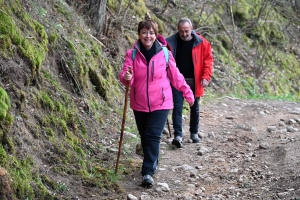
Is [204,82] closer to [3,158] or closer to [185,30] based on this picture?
[185,30]

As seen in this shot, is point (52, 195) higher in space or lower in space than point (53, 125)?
lower

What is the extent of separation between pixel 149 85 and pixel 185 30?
196 centimetres

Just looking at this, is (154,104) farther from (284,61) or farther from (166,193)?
(284,61)

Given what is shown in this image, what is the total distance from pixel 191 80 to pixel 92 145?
1.99 metres

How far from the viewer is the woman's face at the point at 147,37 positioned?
5.50 metres

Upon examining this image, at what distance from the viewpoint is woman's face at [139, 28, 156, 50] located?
5.50m

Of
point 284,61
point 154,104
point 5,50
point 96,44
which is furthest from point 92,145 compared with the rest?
point 284,61

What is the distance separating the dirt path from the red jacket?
1.09m

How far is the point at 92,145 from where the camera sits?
6449mm

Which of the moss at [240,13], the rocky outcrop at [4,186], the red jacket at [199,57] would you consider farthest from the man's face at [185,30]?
the moss at [240,13]

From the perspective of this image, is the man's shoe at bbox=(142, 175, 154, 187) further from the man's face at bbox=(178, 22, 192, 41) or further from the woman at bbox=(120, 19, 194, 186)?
the man's face at bbox=(178, 22, 192, 41)

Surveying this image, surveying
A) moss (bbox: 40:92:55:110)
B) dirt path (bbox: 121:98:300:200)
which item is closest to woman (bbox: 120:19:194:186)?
dirt path (bbox: 121:98:300:200)

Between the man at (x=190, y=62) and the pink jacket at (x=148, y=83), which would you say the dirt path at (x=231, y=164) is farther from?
the pink jacket at (x=148, y=83)

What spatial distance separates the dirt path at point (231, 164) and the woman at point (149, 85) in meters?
0.45
